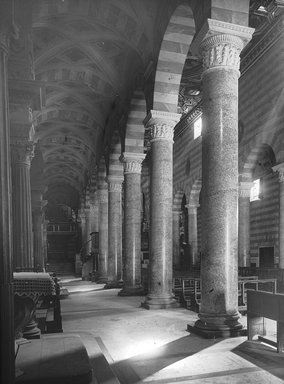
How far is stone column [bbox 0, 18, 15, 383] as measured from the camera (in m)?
2.89

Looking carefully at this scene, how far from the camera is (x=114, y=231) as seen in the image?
53.6ft

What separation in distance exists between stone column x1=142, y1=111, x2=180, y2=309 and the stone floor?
1205mm

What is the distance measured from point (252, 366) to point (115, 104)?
42.3 feet

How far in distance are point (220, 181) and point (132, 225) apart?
700cm

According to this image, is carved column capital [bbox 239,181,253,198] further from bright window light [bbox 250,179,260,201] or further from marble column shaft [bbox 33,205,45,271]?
marble column shaft [bbox 33,205,45,271]

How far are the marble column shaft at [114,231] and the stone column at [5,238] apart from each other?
13342mm

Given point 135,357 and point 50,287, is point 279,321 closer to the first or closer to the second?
point 135,357

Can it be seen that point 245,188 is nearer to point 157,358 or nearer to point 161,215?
point 161,215

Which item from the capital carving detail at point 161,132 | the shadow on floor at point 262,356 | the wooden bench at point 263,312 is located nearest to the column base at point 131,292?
the capital carving detail at point 161,132

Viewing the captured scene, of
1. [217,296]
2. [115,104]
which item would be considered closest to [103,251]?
[115,104]

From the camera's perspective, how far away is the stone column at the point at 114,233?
16.4 meters

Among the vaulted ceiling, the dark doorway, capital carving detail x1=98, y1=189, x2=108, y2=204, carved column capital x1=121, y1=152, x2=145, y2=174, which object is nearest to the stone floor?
the vaulted ceiling

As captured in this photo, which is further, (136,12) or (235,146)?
(136,12)

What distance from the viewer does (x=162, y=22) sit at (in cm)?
959
